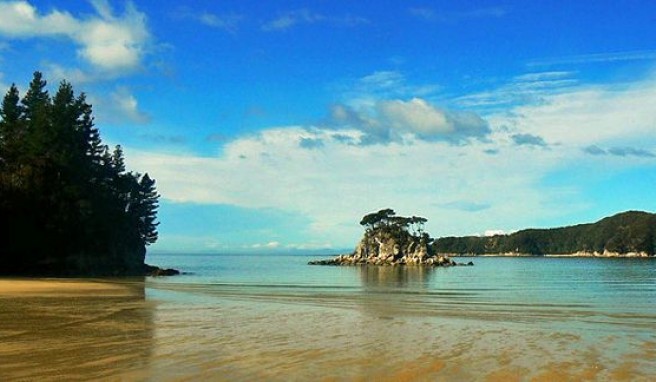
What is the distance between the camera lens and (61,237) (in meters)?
69.2

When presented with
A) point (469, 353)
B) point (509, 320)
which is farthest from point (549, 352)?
point (509, 320)

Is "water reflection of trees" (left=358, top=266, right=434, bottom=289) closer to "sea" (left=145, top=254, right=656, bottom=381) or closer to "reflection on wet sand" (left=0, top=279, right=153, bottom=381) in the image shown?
"sea" (left=145, top=254, right=656, bottom=381)

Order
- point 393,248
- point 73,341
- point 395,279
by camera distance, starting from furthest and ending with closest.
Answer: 1. point 393,248
2. point 395,279
3. point 73,341

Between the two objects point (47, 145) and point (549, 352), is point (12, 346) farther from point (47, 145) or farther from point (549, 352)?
point (47, 145)

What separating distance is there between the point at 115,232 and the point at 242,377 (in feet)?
254

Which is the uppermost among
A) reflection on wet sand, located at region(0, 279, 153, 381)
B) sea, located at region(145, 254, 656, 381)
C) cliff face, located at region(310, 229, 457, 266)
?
cliff face, located at region(310, 229, 457, 266)

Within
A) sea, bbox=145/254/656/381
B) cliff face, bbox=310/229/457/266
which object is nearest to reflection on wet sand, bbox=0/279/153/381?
sea, bbox=145/254/656/381

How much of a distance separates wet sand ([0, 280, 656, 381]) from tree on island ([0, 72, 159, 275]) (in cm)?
4277

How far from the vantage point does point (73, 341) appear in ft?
51.6

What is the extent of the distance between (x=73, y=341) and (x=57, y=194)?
57.2 meters

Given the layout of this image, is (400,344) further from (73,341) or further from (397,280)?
(397,280)

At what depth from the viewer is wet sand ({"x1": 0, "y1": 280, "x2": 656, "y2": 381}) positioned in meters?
12.2

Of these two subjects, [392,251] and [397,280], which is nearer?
[397,280]

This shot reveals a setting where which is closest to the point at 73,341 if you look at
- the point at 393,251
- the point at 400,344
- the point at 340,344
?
the point at 340,344
